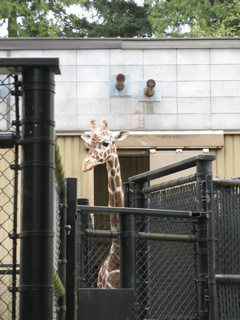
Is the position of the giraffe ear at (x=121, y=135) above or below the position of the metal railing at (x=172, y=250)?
above

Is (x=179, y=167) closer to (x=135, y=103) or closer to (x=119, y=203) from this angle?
(x=119, y=203)

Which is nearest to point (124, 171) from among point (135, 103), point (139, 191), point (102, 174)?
point (102, 174)

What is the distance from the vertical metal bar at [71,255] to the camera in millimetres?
5879

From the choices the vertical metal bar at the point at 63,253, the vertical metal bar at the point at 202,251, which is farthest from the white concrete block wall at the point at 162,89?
the vertical metal bar at the point at 63,253

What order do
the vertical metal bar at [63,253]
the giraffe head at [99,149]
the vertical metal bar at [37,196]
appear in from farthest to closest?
the giraffe head at [99,149] < the vertical metal bar at [63,253] < the vertical metal bar at [37,196]

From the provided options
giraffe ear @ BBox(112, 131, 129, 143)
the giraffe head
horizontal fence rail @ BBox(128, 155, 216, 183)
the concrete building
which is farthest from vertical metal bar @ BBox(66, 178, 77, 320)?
the concrete building

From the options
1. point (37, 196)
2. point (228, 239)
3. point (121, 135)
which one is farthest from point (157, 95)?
point (37, 196)

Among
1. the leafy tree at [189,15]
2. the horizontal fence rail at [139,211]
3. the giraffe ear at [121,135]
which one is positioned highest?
the leafy tree at [189,15]

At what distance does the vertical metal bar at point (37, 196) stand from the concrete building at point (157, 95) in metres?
14.4

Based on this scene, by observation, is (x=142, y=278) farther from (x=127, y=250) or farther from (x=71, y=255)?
(x=71, y=255)

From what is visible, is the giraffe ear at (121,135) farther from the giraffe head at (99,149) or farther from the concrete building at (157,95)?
the concrete building at (157,95)

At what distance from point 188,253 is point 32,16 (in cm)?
2701

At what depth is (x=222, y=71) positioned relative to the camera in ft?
62.1

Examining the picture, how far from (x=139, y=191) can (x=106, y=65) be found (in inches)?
367
